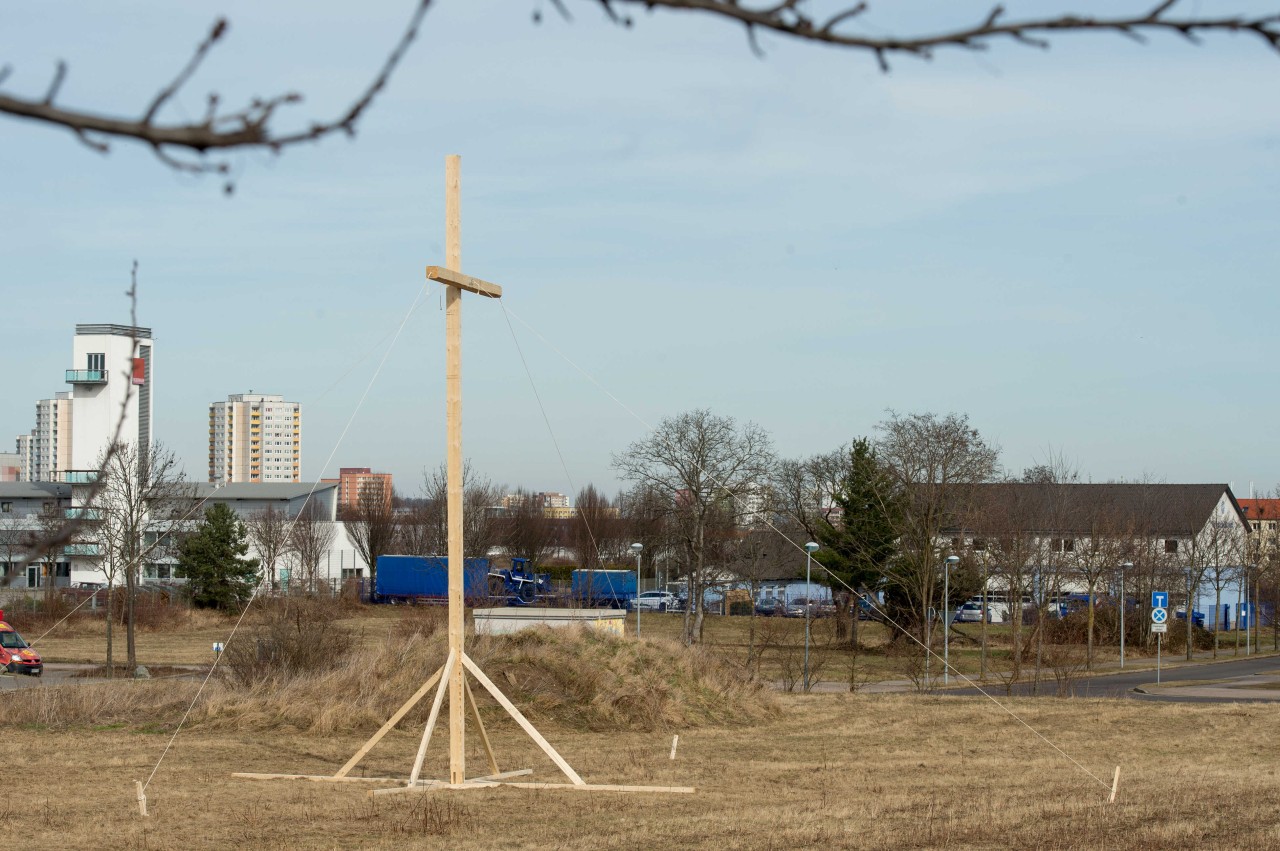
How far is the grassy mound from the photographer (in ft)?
62.9

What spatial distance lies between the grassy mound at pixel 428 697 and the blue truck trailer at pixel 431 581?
123 feet

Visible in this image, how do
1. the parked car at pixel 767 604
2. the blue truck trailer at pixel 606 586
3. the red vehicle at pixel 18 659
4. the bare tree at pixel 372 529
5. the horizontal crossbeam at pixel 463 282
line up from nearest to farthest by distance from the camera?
the horizontal crossbeam at pixel 463 282 → the red vehicle at pixel 18 659 → the blue truck trailer at pixel 606 586 → the parked car at pixel 767 604 → the bare tree at pixel 372 529

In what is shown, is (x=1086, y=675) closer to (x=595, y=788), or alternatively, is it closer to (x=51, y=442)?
(x=595, y=788)

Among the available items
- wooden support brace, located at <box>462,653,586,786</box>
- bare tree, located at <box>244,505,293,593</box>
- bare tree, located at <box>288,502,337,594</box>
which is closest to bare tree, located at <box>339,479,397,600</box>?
bare tree, located at <box>288,502,337,594</box>

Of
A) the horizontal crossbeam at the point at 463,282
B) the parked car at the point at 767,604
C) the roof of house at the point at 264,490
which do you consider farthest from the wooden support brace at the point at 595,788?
the roof of house at the point at 264,490

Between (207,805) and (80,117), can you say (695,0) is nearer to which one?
(80,117)

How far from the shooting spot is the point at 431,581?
226ft

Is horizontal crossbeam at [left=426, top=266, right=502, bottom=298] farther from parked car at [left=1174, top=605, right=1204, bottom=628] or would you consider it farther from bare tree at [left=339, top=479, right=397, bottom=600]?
bare tree at [left=339, top=479, right=397, bottom=600]

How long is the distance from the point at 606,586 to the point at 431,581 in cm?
1543

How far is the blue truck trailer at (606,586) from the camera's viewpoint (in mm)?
49169

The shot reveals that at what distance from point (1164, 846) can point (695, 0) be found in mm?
9453

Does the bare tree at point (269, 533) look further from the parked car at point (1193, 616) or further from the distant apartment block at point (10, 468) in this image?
the parked car at point (1193, 616)

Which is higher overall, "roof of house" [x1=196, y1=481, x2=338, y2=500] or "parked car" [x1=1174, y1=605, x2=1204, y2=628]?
"roof of house" [x1=196, y1=481, x2=338, y2=500]

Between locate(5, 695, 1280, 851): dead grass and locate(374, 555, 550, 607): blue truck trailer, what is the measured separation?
40.8 m
